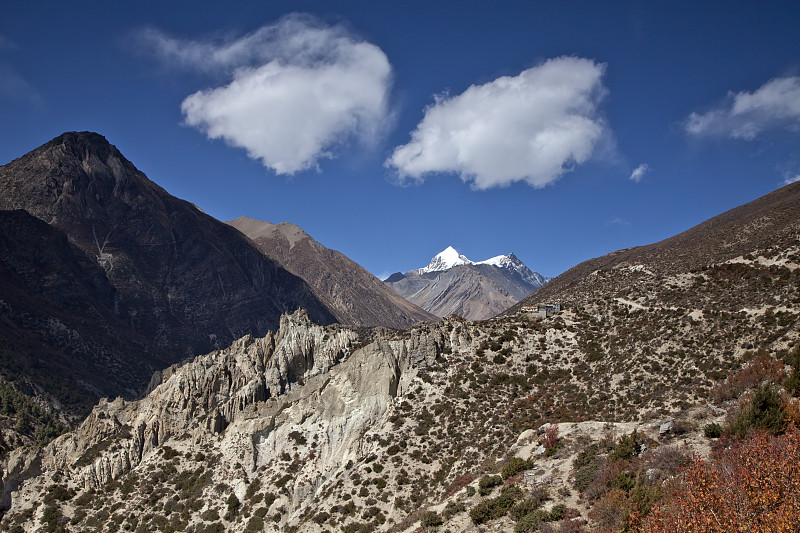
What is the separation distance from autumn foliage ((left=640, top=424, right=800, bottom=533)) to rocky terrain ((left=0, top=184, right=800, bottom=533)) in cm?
720

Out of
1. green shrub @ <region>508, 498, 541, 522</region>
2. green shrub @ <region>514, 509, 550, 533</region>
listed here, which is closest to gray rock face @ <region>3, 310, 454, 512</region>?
green shrub @ <region>508, 498, 541, 522</region>

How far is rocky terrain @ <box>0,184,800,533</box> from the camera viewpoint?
1190 inches

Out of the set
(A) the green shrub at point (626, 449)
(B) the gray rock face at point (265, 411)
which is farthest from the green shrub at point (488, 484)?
(B) the gray rock face at point (265, 411)

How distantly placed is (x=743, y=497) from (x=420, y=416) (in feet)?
105

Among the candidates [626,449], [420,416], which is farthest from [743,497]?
[420,416]

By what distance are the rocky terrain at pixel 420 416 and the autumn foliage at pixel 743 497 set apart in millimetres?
7200

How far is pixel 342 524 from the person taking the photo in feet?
116

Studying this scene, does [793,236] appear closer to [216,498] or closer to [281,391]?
[281,391]

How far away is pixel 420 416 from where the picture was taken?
45188mm

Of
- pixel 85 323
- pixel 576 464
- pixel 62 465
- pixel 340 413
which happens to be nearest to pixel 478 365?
pixel 340 413

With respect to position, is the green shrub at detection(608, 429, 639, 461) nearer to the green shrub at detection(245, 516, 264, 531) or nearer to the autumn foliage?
→ the autumn foliage

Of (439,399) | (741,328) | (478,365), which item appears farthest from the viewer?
(478,365)

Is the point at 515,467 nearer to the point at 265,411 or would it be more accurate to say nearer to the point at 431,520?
the point at 431,520

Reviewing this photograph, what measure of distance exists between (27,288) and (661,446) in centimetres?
20857
